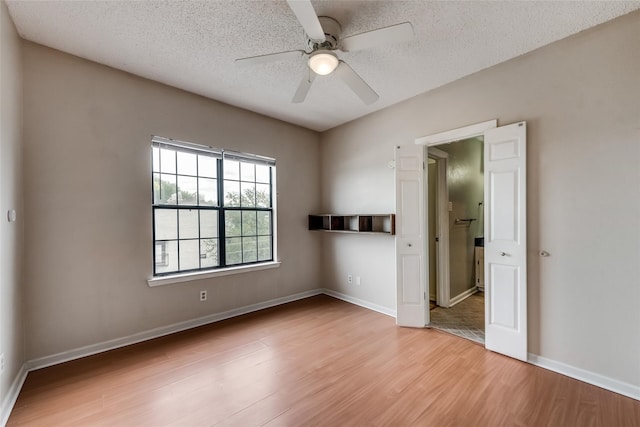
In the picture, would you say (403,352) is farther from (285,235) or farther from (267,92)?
(267,92)

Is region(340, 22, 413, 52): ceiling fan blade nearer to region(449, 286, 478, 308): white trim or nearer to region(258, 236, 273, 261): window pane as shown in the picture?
region(258, 236, 273, 261): window pane

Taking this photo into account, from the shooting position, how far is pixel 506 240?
250 cm

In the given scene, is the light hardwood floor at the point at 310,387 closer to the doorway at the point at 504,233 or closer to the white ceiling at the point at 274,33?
the doorway at the point at 504,233

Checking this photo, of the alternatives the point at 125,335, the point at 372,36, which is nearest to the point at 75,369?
the point at 125,335

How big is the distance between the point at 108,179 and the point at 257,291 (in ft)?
7.14

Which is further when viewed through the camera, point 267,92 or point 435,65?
point 267,92

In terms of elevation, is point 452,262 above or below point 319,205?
below

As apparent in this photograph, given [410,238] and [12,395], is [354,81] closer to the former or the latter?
[410,238]

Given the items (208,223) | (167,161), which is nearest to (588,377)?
(208,223)

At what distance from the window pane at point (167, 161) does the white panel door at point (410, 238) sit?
264 centimetres

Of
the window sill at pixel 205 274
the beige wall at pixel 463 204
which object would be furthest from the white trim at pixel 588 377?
the window sill at pixel 205 274

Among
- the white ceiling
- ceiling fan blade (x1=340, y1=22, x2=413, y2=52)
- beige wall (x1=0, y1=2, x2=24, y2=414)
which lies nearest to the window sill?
beige wall (x1=0, y1=2, x2=24, y2=414)

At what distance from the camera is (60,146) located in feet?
7.84

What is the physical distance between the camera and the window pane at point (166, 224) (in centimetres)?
299
